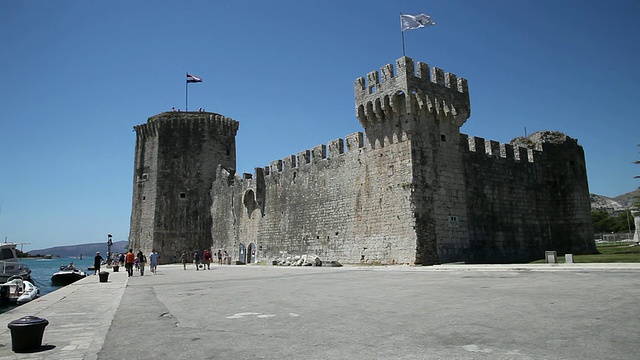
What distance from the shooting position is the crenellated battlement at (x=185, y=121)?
36.7 m

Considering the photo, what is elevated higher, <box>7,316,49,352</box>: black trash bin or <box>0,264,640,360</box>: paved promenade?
<box>7,316,49,352</box>: black trash bin

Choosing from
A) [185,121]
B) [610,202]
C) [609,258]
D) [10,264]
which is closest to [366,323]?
[609,258]

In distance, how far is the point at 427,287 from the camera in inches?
412

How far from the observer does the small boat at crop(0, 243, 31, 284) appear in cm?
2227

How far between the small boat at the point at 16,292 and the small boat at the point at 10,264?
4.06ft

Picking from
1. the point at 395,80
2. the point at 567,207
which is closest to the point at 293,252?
the point at 395,80

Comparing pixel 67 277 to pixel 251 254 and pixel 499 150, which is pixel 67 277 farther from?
pixel 499 150

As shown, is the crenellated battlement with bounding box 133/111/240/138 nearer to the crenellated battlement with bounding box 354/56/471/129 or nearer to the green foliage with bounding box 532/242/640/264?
the crenellated battlement with bounding box 354/56/471/129

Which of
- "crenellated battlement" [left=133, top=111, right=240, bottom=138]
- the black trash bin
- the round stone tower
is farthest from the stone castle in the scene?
the black trash bin

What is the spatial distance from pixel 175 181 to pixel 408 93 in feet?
74.1

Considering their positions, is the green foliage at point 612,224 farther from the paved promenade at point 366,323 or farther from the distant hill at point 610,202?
the paved promenade at point 366,323

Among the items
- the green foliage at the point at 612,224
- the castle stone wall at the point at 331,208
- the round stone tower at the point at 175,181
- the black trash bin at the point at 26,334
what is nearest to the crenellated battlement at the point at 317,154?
the castle stone wall at the point at 331,208

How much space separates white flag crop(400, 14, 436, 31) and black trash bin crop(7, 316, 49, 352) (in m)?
18.8

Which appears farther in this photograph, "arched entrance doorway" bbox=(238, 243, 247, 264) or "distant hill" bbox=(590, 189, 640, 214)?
"distant hill" bbox=(590, 189, 640, 214)
